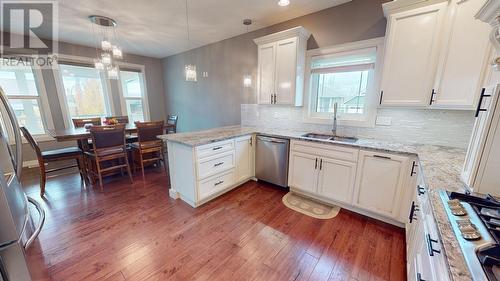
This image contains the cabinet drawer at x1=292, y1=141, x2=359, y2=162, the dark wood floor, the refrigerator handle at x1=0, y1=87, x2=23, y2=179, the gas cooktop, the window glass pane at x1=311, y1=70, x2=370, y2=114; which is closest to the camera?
the gas cooktop

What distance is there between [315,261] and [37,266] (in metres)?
1.77

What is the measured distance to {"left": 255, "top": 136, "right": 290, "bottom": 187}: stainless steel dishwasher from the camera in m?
2.62

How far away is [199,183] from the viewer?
227 centimetres

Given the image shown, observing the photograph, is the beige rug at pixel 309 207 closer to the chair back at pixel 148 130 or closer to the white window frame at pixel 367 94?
the white window frame at pixel 367 94

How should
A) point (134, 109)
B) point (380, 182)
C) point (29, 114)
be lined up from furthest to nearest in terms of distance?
point (134, 109), point (29, 114), point (380, 182)

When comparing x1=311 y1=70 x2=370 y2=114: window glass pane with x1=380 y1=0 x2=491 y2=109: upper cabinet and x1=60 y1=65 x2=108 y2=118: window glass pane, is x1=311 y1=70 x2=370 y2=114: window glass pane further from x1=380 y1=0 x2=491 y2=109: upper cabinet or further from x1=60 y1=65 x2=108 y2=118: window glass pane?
x1=60 y1=65 x2=108 y2=118: window glass pane

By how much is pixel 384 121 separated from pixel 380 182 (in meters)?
0.78

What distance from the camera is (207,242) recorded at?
1.79 metres

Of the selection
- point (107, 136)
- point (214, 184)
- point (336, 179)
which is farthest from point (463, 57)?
point (107, 136)

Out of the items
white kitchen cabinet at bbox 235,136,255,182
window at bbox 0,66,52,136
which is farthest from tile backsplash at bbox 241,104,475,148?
window at bbox 0,66,52,136

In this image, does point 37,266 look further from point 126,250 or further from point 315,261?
point 315,261

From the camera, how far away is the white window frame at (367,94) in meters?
2.22

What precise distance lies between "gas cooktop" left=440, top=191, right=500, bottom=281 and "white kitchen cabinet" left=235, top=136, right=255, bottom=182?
6.85 feet

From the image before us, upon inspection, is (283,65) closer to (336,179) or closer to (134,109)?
(336,179)
